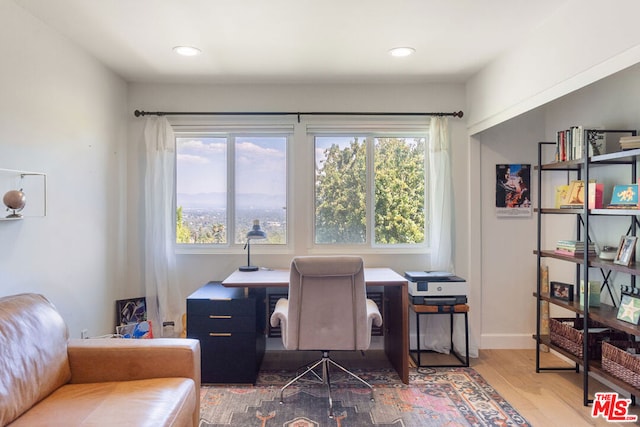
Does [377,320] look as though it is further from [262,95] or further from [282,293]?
[262,95]

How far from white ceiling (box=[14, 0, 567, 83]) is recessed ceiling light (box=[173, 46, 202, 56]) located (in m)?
0.06

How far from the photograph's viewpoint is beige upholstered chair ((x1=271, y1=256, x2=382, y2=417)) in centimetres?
243

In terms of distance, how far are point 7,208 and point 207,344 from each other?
5.01 ft

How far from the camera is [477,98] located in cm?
336

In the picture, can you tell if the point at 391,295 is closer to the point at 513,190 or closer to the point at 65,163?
the point at 513,190

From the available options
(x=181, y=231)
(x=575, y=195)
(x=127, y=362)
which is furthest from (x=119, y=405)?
(x=575, y=195)

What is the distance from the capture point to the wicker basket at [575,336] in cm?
269

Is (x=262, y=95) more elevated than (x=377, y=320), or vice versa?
(x=262, y=95)

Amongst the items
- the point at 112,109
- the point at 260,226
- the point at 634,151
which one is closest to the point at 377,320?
the point at 260,226

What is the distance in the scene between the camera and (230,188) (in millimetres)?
3641

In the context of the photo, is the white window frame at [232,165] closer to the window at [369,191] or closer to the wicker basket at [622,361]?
the window at [369,191]

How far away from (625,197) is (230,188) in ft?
9.94

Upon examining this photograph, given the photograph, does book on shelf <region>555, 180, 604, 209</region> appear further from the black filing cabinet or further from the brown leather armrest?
the brown leather armrest

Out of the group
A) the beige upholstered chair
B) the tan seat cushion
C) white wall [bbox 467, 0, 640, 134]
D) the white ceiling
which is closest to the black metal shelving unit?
white wall [bbox 467, 0, 640, 134]
